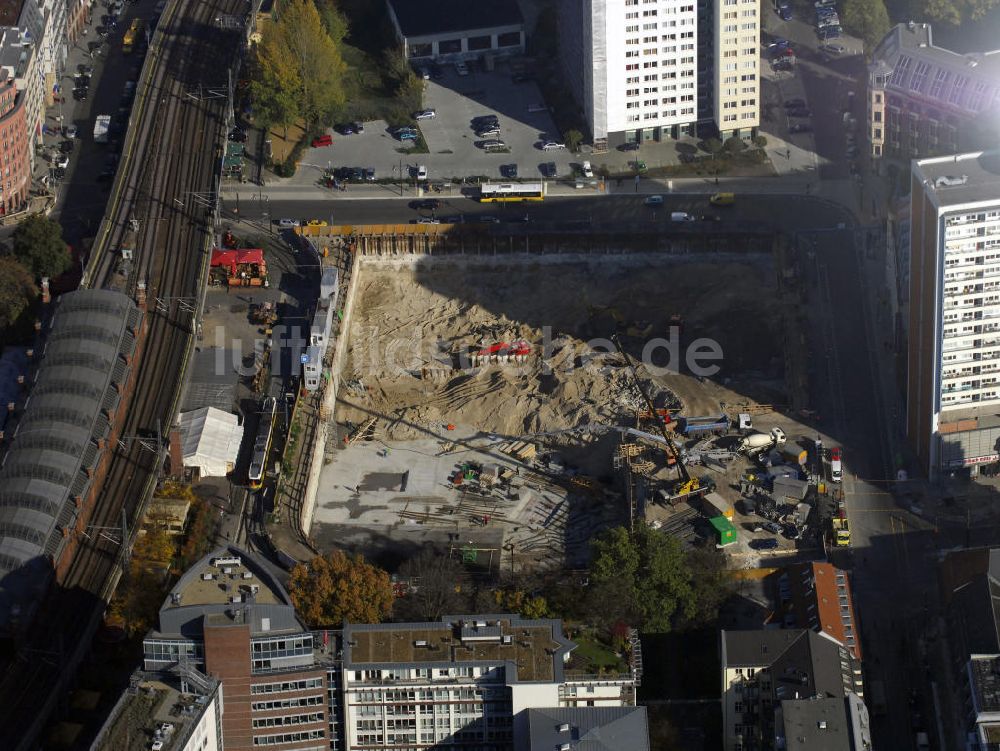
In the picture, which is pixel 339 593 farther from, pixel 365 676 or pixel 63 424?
pixel 63 424

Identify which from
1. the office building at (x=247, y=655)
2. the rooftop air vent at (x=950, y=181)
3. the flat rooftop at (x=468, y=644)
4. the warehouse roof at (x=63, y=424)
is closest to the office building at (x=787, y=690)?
the flat rooftop at (x=468, y=644)

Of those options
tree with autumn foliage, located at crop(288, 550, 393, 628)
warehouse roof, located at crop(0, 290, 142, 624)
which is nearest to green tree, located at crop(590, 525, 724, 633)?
tree with autumn foliage, located at crop(288, 550, 393, 628)

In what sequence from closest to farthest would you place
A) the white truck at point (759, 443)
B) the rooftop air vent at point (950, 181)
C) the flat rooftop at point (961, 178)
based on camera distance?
the flat rooftop at point (961, 178)
the rooftop air vent at point (950, 181)
the white truck at point (759, 443)

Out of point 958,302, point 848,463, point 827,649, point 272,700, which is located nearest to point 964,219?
point 958,302

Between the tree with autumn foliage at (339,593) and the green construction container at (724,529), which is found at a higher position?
the green construction container at (724,529)

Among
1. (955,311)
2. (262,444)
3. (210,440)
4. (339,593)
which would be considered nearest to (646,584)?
(339,593)

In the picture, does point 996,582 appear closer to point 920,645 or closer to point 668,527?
point 920,645

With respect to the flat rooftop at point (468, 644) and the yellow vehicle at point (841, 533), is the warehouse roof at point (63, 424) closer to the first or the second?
the flat rooftop at point (468, 644)

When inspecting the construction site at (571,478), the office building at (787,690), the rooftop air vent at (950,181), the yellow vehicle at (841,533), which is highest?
the rooftop air vent at (950,181)
